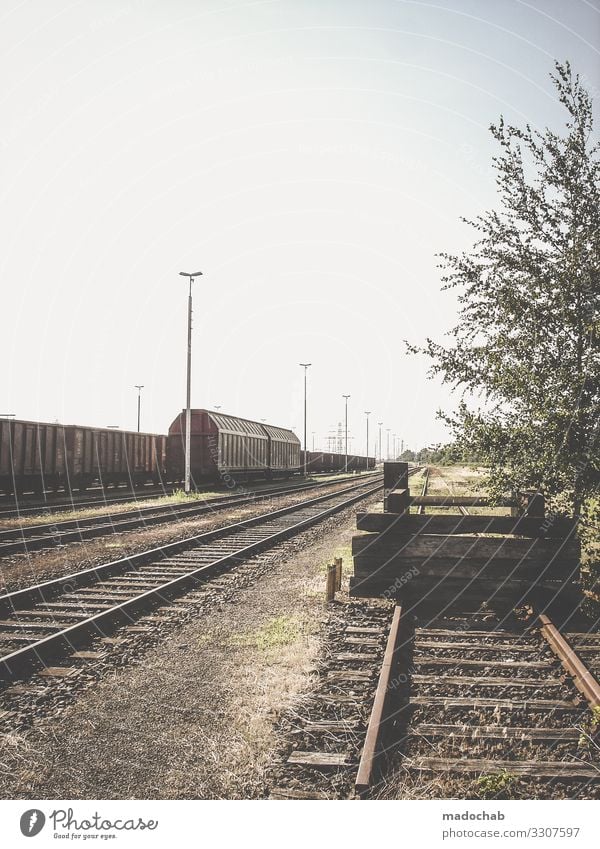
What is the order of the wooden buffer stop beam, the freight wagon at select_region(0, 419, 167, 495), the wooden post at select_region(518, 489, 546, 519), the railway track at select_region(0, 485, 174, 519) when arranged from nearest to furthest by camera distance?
the wooden buffer stop beam
the wooden post at select_region(518, 489, 546, 519)
the railway track at select_region(0, 485, 174, 519)
the freight wagon at select_region(0, 419, 167, 495)

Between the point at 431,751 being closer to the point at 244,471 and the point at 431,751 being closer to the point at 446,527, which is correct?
the point at 446,527

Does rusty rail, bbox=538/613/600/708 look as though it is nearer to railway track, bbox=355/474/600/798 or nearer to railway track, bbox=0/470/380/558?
railway track, bbox=355/474/600/798

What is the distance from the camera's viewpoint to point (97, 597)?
7613 mm

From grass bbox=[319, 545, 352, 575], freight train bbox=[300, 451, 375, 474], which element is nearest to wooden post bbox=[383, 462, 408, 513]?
grass bbox=[319, 545, 352, 575]

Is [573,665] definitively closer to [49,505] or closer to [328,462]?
[49,505]

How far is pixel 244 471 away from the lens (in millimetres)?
35125

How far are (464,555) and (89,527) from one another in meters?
10.1

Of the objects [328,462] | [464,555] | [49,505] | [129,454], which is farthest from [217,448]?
[328,462]

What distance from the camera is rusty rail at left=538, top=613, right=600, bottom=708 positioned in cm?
409

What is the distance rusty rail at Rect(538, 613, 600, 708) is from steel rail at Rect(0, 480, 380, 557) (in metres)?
9.31

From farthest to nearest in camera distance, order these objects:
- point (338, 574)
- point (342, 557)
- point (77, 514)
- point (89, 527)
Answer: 1. point (77, 514)
2. point (89, 527)
3. point (342, 557)
4. point (338, 574)

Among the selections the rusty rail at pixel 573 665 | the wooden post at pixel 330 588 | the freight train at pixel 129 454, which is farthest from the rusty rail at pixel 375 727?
the freight train at pixel 129 454

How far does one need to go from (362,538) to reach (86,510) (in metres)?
13.5
